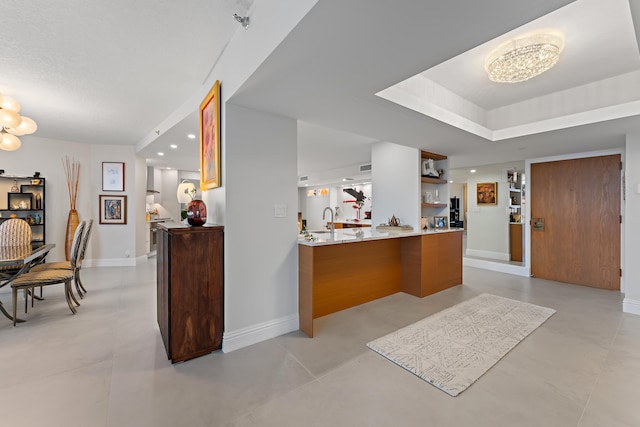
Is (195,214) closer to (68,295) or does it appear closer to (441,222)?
(68,295)

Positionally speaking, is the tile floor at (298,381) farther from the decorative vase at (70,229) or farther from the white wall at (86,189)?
the white wall at (86,189)

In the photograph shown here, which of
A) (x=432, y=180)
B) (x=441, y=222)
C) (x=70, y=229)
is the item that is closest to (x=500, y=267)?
(x=441, y=222)

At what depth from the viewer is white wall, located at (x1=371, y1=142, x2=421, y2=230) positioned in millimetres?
4184

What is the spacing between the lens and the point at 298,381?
196 centimetres

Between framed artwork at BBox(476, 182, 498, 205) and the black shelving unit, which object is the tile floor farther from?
the black shelving unit

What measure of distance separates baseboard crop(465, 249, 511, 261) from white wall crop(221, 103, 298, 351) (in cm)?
599

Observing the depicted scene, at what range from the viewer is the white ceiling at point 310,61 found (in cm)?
141

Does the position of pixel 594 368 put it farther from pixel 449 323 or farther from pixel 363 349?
pixel 363 349

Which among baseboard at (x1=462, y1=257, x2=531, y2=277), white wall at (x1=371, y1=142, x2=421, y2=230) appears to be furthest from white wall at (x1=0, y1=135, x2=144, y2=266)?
baseboard at (x1=462, y1=257, x2=531, y2=277)

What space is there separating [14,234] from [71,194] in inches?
82.7

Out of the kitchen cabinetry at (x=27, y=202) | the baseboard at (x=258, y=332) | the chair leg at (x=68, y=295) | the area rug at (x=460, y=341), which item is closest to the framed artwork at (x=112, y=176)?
the kitchen cabinetry at (x=27, y=202)

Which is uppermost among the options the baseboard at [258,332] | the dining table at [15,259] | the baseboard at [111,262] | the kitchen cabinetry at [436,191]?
the kitchen cabinetry at [436,191]

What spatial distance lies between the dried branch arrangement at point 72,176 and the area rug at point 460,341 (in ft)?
20.5

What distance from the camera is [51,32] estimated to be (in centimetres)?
205
